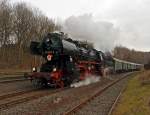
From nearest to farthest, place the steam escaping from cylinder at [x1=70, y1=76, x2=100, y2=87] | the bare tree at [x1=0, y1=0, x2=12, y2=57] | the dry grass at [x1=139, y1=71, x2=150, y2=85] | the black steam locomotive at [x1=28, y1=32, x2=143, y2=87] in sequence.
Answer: the black steam locomotive at [x1=28, y1=32, x2=143, y2=87]
the steam escaping from cylinder at [x1=70, y1=76, x2=100, y2=87]
the dry grass at [x1=139, y1=71, x2=150, y2=85]
the bare tree at [x1=0, y1=0, x2=12, y2=57]

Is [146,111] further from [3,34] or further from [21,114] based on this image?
[3,34]

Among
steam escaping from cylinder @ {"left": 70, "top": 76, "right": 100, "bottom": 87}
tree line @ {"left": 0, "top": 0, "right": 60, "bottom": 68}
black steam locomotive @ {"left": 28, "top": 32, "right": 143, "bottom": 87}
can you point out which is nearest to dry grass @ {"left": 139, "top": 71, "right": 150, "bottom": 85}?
steam escaping from cylinder @ {"left": 70, "top": 76, "right": 100, "bottom": 87}

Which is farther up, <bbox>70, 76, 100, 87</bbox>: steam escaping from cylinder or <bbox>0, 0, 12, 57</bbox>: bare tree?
<bbox>0, 0, 12, 57</bbox>: bare tree

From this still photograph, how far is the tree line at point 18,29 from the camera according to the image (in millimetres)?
58306

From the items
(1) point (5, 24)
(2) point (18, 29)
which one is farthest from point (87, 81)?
(2) point (18, 29)

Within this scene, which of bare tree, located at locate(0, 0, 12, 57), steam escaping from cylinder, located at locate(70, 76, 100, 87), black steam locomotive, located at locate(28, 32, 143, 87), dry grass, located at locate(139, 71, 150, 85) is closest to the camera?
black steam locomotive, located at locate(28, 32, 143, 87)

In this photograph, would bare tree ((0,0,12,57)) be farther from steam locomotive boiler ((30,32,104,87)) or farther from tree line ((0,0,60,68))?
steam locomotive boiler ((30,32,104,87))

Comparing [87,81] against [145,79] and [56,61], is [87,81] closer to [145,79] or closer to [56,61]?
[145,79]

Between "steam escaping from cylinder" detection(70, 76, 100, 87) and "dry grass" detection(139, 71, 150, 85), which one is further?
"dry grass" detection(139, 71, 150, 85)

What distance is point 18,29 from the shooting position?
63156 millimetres

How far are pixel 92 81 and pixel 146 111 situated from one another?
61.6 ft

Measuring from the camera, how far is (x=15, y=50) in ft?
214

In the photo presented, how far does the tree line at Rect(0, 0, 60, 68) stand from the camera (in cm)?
5831

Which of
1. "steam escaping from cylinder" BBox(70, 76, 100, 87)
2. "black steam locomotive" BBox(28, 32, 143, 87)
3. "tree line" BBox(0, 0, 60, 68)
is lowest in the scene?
"steam escaping from cylinder" BBox(70, 76, 100, 87)
